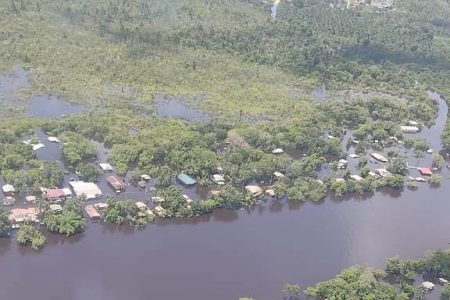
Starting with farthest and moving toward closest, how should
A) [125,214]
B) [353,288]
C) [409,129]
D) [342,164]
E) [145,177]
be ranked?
[409,129], [342,164], [145,177], [125,214], [353,288]

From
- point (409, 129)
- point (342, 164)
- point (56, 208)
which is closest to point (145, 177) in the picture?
point (56, 208)

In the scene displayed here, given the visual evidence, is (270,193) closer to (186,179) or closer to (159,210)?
(186,179)

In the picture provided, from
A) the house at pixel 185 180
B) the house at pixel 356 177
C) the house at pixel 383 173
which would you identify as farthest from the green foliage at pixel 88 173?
the house at pixel 383 173

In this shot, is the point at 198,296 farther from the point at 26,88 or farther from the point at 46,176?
the point at 26,88

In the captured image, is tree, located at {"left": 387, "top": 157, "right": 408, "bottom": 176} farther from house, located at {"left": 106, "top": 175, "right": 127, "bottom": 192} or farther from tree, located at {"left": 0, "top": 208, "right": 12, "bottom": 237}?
tree, located at {"left": 0, "top": 208, "right": 12, "bottom": 237}

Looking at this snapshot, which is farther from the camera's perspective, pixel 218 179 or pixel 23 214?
pixel 218 179

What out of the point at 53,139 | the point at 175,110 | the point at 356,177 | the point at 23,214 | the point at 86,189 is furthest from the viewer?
the point at 175,110

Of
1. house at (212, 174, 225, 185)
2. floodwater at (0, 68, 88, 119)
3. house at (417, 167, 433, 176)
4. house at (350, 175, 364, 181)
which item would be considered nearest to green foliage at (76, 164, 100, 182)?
house at (212, 174, 225, 185)

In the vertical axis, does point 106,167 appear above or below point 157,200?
above
